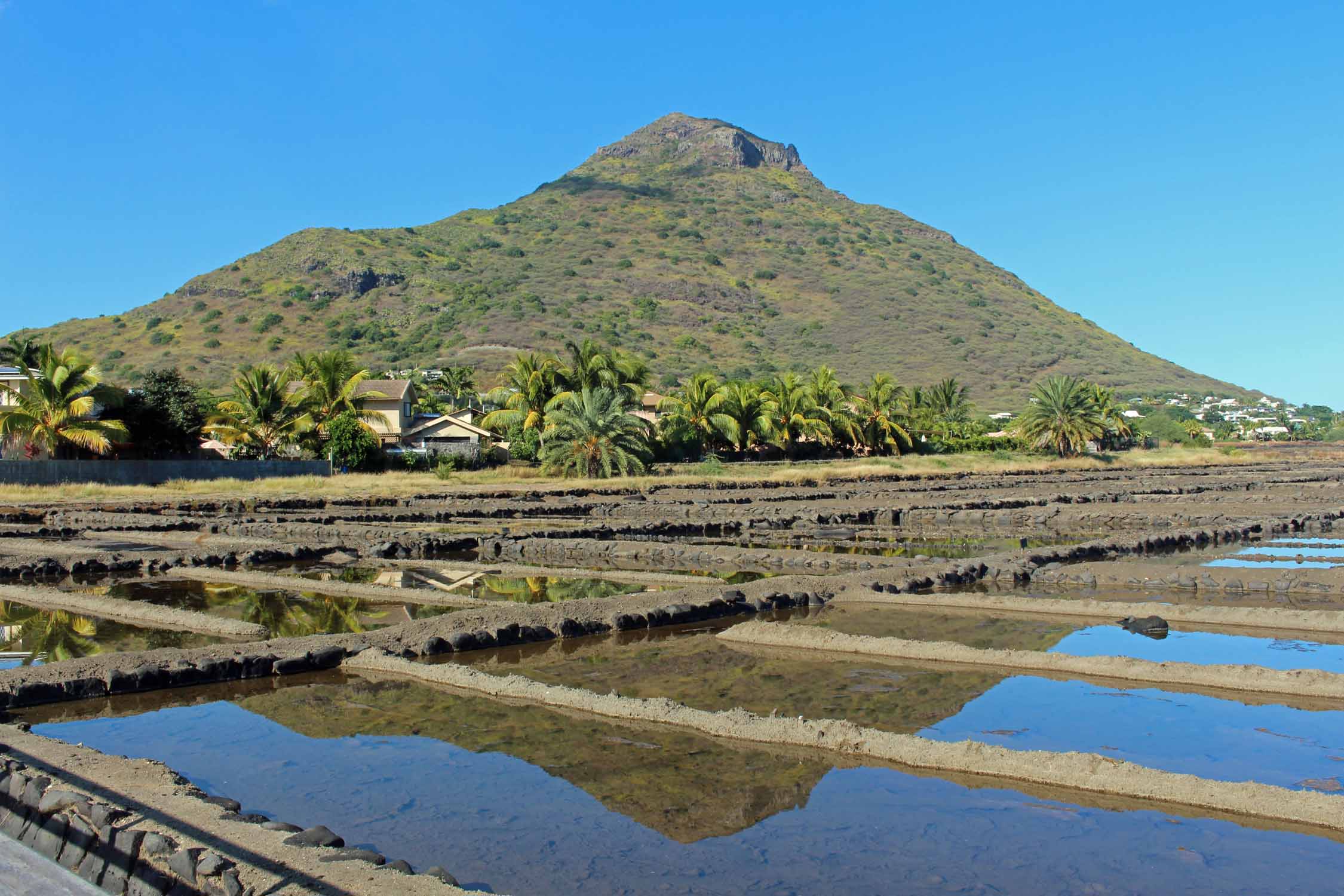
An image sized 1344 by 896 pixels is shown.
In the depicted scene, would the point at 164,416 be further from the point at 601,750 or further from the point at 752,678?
the point at 601,750

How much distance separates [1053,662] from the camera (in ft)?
35.4

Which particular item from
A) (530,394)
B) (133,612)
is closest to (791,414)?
(530,394)

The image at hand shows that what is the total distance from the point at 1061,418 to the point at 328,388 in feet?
145

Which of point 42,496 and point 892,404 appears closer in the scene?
point 42,496

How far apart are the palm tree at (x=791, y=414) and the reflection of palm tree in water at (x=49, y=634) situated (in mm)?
46652

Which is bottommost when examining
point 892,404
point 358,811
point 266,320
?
point 358,811

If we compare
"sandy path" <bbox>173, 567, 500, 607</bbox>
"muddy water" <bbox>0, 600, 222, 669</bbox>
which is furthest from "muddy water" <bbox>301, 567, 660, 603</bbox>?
"muddy water" <bbox>0, 600, 222, 669</bbox>

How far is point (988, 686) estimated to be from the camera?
10188 millimetres

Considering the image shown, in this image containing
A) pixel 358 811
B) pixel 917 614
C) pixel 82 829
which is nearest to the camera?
pixel 82 829

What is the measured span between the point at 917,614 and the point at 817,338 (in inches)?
4532

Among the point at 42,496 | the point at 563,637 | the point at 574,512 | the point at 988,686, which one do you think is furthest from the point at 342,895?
the point at 42,496

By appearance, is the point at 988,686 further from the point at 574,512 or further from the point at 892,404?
the point at 892,404

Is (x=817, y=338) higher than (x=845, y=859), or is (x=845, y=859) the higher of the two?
(x=817, y=338)

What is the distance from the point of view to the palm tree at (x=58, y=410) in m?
37.8
